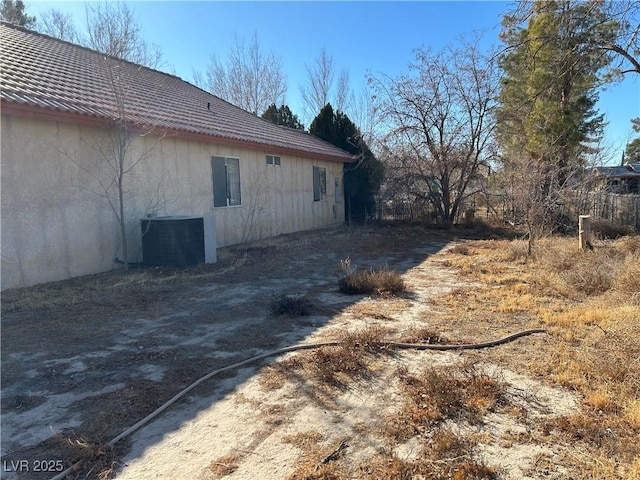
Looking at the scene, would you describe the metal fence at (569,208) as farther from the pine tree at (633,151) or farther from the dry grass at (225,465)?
the pine tree at (633,151)

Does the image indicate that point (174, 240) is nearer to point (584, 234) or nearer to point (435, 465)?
point (435, 465)

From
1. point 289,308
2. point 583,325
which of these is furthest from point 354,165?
point 583,325

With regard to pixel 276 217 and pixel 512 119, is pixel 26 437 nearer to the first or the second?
pixel 276 217

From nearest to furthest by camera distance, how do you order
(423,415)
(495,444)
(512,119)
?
(495,444), (423,415), (512,119)

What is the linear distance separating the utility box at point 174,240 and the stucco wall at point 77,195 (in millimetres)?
378

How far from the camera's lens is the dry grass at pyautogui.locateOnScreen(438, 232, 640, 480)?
7.60 feet

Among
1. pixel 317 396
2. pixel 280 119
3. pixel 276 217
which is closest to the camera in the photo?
pixel 317 396

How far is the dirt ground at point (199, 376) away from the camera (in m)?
2.29

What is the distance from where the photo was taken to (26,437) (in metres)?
2.47

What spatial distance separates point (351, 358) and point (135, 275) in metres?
4.90

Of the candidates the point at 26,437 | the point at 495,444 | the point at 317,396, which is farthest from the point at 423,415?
the point at 26,437

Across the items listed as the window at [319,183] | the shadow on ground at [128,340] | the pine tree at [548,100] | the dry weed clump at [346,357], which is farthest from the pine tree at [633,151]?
the dry weed clump at [346,357]

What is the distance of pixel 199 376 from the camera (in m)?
3.30

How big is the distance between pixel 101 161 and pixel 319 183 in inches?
372
